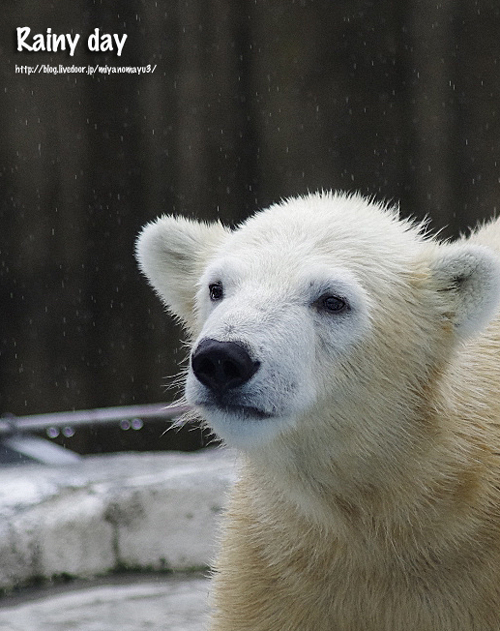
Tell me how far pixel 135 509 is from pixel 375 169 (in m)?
2.97

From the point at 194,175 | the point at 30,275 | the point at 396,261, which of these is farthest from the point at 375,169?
the point at 396,261

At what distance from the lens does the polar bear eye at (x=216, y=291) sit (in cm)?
304

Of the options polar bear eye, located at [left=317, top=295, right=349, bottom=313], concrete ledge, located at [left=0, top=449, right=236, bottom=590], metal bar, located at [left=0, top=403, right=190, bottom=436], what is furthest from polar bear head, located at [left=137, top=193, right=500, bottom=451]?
metal bar, located at [left=0, top=403, right=190, bottom=436]

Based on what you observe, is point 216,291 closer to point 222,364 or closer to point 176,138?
point 222,364

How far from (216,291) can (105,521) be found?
1909mm

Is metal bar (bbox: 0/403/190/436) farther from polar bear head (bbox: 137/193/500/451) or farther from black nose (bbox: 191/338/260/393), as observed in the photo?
black nose (bbox: 191/338/260/393)

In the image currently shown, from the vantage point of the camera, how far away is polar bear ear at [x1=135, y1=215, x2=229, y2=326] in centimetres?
344

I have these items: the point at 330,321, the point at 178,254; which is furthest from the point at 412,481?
the point at 178,254

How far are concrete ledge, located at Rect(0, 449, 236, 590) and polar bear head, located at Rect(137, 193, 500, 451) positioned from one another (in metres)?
1.67

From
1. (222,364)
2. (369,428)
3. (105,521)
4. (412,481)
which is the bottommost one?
(105,521)

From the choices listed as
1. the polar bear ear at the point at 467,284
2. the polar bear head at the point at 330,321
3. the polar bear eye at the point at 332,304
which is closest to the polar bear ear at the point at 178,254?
the polar bear head at the point at 330,321

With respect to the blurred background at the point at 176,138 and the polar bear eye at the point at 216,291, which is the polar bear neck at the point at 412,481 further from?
the blurred background at the point at 176,138

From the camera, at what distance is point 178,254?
346 cm

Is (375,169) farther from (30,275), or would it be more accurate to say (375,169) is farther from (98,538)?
(98,538)
